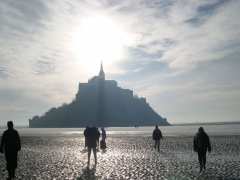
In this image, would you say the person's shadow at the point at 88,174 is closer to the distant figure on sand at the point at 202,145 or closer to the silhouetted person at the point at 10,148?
the silhouetted person at the point at 10,148

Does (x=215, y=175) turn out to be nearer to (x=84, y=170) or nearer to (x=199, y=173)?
(x=199, y=173)

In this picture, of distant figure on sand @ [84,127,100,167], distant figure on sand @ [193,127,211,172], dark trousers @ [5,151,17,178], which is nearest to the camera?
dark trousers @ [5,151,17,178]

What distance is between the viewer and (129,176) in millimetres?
17422

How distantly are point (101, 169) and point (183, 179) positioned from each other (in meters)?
5.55

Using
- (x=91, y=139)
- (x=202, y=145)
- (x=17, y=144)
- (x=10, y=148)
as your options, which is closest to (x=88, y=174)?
(x=17, y=144)

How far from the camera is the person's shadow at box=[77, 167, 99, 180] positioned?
17.0 metres

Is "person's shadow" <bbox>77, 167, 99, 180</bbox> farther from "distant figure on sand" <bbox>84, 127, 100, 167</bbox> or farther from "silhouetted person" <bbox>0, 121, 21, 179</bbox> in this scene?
"silhouetted person" <bbox>0, 121, 21, 179</bbox>

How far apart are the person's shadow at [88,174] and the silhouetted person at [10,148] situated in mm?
2775

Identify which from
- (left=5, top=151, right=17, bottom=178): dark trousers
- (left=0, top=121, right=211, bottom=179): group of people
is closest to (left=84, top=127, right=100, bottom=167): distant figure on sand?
(left=0, top=121, right=211, bottom=179): group of people

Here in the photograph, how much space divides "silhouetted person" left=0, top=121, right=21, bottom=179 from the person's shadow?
277 cm

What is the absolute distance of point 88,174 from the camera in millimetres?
18391

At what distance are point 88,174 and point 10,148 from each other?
3959 millimetres

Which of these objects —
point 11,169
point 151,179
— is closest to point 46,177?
point 11,169

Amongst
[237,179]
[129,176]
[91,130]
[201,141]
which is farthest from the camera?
[91,130]
